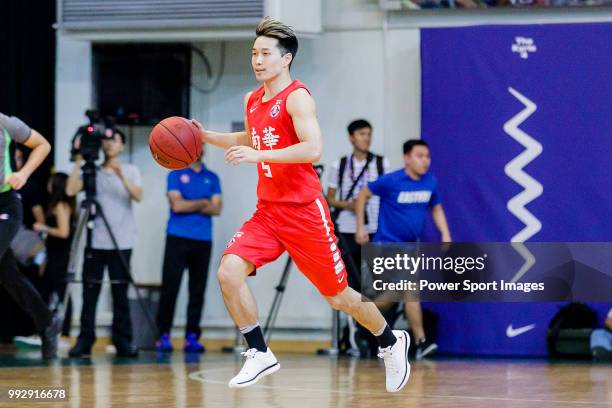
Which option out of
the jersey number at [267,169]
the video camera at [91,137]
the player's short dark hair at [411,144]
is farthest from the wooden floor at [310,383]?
the player's short dark hair at [411,144]

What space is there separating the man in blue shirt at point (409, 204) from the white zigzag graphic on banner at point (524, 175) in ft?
2.57

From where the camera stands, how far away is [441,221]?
34.3 ft

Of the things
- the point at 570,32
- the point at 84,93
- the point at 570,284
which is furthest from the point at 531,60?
the point at 84,93

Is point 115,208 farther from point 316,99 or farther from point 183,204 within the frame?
point 316,99

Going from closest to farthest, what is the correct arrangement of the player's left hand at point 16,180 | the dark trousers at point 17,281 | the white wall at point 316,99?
the player's left hand at point 16,180 → the dark trousers at point 17,281 → the white wall at point 316,99

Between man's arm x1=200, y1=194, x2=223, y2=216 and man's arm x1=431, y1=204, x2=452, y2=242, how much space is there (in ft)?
6.64

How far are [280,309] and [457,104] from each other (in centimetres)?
267

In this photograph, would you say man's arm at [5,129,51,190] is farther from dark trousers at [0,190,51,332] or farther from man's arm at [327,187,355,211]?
man's arm at [327,187,355,211]

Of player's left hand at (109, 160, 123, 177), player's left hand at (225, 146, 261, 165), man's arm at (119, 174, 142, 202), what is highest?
player's left hand at (109, 160, 123, 177)

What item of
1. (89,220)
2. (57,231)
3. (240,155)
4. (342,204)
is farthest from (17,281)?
(240,155)

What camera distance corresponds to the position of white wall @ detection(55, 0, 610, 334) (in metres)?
11.4

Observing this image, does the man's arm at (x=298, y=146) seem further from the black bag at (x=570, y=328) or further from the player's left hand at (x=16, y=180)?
the black bag at (x=570, y=328)

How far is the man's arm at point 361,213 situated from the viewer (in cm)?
1055

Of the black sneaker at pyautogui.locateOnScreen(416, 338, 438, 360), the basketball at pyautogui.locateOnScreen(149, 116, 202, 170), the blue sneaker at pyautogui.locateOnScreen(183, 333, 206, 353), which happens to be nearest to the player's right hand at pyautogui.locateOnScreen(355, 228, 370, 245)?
the black sneaker at pyautogui.locateOnScreen(416, 338, 438, 360)
